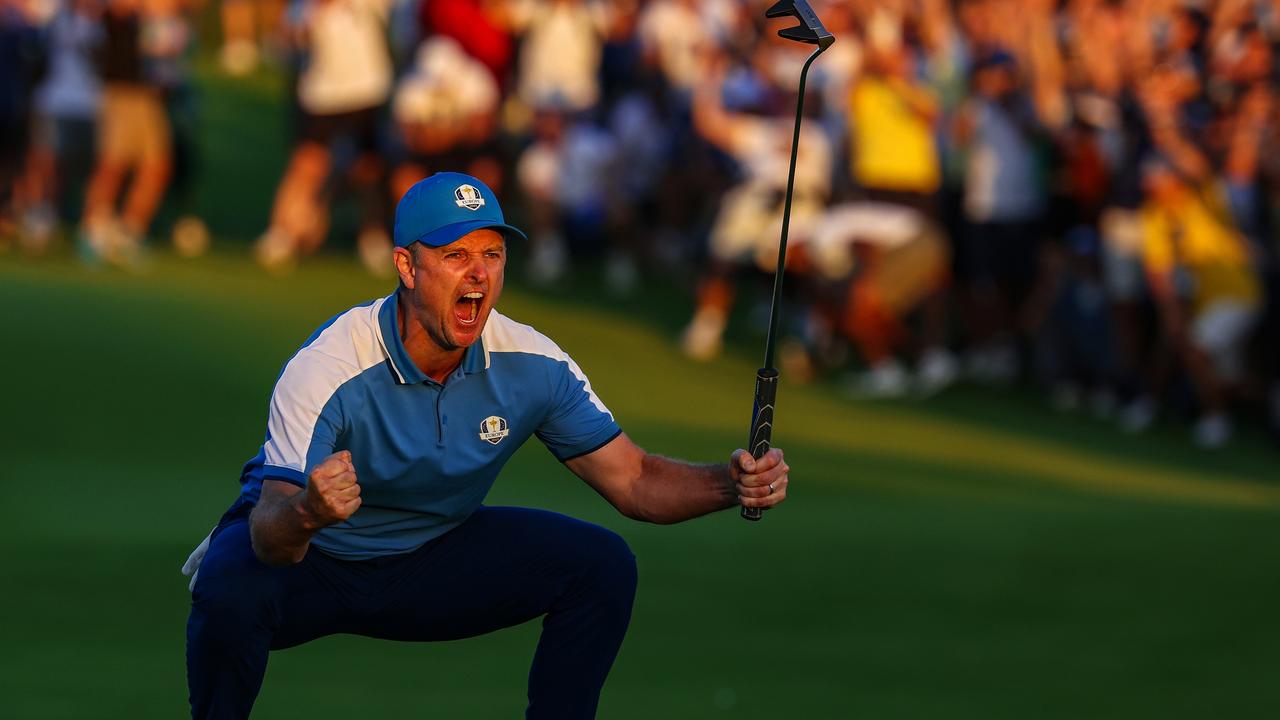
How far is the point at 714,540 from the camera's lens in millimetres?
10461

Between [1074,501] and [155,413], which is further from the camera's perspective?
[155,413]

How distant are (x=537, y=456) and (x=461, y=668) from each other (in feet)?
15.7

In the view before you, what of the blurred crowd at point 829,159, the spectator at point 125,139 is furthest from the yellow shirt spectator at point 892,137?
the spectator at point 125,139

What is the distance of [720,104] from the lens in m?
16.5

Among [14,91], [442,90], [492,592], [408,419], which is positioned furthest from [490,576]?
[14,91]

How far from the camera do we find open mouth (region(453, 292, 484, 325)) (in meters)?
5.48

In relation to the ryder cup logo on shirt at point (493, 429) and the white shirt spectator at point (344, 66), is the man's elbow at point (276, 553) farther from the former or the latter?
the white shirt spectator at point (344, 66)

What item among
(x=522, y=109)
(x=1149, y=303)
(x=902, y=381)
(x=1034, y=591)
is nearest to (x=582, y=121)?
(x=522, y=109)

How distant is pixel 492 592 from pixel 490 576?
0.15 feet

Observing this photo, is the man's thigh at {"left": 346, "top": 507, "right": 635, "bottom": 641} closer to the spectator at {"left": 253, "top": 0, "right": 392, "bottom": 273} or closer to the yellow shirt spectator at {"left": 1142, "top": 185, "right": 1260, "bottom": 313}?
the yellow shirt spectator at {"left": 1142, "top": 185, "right": 1260, "bottom": 313}

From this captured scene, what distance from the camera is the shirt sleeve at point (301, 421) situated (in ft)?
17.3

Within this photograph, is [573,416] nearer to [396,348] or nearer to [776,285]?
[396,348]

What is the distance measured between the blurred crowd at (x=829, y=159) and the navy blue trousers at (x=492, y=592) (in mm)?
8198

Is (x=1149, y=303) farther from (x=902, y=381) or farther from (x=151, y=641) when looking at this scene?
(x=151, y=641)
